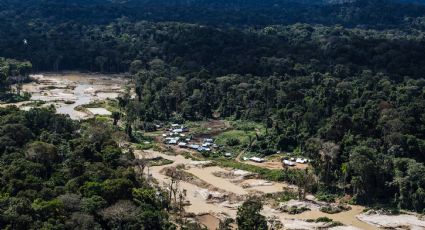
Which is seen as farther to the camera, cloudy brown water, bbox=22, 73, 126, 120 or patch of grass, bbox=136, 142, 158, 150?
cloudy brown water, bbox=22, 73, 126, 120

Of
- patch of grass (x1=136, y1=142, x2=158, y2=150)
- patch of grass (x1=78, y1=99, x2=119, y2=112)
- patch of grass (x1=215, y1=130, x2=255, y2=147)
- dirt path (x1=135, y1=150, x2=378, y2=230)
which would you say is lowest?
dirt path (x1=135, y1=150, x2=378, y2=230)

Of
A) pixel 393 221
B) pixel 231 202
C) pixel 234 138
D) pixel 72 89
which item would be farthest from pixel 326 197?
pixel 72 89

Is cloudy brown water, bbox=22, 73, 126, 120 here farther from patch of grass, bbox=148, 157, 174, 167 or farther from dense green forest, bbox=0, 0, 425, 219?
patch of grass, bbox=148, 157, 174, 167

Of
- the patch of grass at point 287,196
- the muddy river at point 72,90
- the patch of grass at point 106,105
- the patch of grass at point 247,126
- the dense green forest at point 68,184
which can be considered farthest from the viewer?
the patch of grass at point 106,105

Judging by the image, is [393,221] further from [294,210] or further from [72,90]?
[72,90]

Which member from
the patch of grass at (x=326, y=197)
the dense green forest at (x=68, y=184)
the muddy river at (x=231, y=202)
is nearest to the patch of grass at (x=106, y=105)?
the muddy river at (x=231, y=202)

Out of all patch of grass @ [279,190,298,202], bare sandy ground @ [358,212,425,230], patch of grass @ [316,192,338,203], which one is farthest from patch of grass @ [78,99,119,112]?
bare sandy ground @ [358,212,425,230]

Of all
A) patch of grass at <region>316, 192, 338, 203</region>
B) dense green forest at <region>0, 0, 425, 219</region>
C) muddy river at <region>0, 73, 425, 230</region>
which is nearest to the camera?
dense green forest at <region>0, 0, 425, 219</region>

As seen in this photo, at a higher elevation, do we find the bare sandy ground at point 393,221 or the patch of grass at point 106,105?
the patch of grass at point 106,105

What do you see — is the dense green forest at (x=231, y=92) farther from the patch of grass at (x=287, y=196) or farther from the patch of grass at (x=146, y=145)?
the patch of grass at (x=146, y=145)

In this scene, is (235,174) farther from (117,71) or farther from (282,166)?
(117,71)
